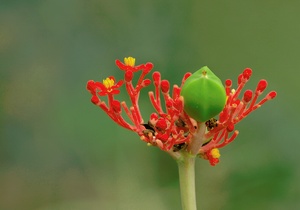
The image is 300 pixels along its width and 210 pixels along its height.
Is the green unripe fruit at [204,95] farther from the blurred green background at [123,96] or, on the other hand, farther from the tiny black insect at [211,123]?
the blurred green background at [123,96]

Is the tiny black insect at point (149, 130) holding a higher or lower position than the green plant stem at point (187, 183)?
higher

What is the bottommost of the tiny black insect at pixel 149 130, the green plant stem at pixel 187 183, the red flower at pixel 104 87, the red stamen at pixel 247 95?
the green plant stem at pixel 187 183

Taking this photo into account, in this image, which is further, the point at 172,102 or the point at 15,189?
the point at 15,189

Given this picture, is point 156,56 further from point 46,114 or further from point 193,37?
point 46,114

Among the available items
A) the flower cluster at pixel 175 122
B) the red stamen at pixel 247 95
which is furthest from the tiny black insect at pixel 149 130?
the red stamen at pixel 247 95

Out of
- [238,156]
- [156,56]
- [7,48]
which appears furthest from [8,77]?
[238,156]

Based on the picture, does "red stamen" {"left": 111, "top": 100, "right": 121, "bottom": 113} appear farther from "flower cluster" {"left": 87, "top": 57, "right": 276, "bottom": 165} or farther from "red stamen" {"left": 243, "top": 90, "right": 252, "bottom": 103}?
"red stamen" {"left": 243, "top": 90, "right": 252, "bottom": 103}

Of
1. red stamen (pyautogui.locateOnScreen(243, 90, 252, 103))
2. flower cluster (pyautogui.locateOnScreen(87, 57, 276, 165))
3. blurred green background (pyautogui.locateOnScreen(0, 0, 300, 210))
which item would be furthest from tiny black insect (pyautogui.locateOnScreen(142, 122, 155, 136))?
blurred green background (pyautogui.locateOnScreen(0, 0, 300, 210))
